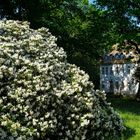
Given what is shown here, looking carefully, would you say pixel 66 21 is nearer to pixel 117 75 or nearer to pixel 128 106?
pixel 128 106

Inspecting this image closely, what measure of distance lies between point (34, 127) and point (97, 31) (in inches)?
1627

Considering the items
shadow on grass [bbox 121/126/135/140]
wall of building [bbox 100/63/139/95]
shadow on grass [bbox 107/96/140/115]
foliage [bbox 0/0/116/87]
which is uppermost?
foliage [bbox 0/0/116/87]

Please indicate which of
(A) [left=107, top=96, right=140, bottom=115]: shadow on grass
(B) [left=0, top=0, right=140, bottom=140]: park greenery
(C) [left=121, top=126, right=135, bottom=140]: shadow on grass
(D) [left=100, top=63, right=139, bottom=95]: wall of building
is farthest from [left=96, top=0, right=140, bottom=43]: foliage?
(D) [left=100, top=63, right=139, bottom=95]: wall of building

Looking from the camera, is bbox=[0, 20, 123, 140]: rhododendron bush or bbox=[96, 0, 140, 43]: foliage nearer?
bbox=[0, 20, 123, 140]: rhododendron bush

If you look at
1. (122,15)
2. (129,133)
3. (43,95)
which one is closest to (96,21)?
(122,15)

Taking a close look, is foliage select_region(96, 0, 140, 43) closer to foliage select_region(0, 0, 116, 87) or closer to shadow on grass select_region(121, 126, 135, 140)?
foliage select_region(0, 0, 116, 87)

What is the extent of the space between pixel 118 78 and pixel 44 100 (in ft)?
291

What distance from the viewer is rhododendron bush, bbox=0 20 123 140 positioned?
39.1 ft

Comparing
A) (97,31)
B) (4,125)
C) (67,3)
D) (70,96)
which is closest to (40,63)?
(70,96)

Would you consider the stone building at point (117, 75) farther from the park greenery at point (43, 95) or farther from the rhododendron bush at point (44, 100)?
the rhododendron bush at point (44, 100)

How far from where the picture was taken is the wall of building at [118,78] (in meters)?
93.9

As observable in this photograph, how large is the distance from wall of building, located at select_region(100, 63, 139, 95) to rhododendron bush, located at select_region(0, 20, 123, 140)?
78.1m

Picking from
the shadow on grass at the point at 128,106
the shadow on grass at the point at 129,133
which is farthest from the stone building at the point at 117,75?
the shadow on grass at the point at 129,133

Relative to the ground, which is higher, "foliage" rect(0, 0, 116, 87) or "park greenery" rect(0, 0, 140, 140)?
"foliage" rect(0, 0, 116, 87)
